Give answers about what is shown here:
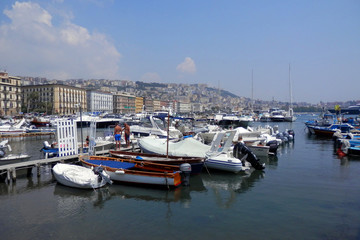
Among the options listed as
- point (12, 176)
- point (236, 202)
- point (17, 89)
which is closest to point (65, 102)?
point (17, 89)

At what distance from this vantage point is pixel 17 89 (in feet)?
284

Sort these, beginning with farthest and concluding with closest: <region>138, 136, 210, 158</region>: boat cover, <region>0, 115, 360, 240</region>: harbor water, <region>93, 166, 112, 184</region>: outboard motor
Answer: <region>138, 136, 210, 158</region>: boat cover, <region>93, 166, 112, 184</region>: outboard motor, <region>0, 115, 360, 240</region>: harbor water

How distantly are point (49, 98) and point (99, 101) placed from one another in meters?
28.7

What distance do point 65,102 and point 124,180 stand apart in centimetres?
10008

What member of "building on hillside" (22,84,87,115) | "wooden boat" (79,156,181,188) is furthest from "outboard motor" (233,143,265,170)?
"building on hillside" (22,84,87,115)

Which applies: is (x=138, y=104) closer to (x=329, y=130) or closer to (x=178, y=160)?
(x=329, y=130)

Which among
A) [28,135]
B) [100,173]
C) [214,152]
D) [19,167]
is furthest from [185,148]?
[28,135]

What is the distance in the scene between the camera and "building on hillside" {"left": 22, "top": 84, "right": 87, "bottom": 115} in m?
94.6

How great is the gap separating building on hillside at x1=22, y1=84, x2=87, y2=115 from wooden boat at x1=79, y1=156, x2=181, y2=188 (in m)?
85.4

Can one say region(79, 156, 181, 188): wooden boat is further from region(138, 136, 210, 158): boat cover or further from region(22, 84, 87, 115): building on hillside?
region(22, 84, 87, 115): building on hillside

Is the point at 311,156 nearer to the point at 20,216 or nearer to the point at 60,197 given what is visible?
the point at 60,197

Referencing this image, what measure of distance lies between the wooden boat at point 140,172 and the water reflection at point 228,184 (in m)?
1.98

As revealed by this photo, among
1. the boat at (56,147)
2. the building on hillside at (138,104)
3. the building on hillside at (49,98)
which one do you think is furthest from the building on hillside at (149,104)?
the boat at (56,147)

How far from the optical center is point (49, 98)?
101 meters
